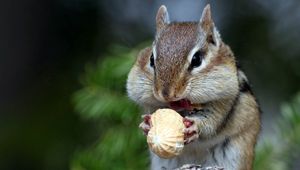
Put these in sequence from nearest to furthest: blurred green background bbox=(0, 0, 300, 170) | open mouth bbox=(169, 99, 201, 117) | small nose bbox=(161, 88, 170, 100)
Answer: small nose bbox=(161, 88, 170, 100) → open mouth bbox=(169, 99, 201, 117) → blurred green background bbox=(0, 0, 300, 170)

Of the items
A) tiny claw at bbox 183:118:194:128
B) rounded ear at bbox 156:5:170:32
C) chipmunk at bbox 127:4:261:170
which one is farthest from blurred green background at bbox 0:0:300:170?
tiny claw at bbox 183:118:194:128

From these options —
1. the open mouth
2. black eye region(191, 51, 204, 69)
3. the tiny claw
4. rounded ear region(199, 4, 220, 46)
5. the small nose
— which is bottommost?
the tiny claw

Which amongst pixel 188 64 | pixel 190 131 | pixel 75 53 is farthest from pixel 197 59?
pixel 75 53

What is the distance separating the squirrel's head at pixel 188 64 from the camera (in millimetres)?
2086

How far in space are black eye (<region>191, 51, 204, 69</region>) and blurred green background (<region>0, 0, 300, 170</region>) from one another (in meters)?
0.69

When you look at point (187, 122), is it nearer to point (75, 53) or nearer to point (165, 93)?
point (165, 93)

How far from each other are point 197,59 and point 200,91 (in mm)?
74

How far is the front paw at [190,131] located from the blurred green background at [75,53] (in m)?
0.74

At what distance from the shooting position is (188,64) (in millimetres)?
2117

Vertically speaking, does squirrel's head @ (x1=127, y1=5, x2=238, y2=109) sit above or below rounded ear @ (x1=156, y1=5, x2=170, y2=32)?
below

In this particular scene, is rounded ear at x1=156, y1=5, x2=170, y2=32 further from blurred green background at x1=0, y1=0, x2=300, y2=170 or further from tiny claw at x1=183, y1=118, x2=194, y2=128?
blurred green background at x1=0, y1=0, x2=300, y2=170

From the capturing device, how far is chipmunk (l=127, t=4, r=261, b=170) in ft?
6.90

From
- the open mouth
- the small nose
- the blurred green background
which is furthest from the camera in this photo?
the blurred green background

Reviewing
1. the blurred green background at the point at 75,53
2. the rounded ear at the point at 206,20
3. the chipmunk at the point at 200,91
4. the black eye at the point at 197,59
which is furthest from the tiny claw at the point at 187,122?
the blurred green background at the point at 75,53
